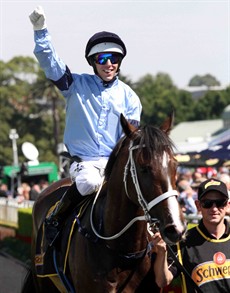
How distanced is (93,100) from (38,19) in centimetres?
71

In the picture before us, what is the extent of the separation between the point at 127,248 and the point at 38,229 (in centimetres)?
187

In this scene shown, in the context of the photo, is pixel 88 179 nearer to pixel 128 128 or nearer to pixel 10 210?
pixel 128 128

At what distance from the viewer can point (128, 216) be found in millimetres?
4520

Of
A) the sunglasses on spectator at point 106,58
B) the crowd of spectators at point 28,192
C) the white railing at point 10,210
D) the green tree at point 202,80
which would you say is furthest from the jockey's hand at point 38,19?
the green tree at point 202,80

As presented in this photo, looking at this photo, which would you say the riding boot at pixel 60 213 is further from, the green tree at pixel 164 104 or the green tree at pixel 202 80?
the green tree at pixel 202 80

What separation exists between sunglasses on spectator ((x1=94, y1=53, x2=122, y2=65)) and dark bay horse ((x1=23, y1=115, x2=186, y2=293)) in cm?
84

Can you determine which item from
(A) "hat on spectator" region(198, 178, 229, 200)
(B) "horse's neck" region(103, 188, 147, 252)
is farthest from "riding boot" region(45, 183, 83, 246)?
(A) "hat on spectator" region(198, 178, 229, 200)

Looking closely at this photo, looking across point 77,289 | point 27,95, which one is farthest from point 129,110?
point 27,95

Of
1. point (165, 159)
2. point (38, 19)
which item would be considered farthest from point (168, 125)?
point (38, 19)

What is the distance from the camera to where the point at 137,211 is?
14.6 ft

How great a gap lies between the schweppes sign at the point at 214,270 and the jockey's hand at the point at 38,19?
6.59ft

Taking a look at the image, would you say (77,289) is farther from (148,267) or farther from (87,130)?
(87,130)

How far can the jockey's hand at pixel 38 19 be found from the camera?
4926 millimetres

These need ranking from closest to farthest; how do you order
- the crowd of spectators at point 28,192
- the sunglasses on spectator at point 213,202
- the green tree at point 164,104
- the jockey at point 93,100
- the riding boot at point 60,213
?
the sunglasses on spectator at point 213,202
the jockey at point 93,100
the riding boot at point 60,213
the crowd of spectators at point 28,192
the green tree at point 164,104
